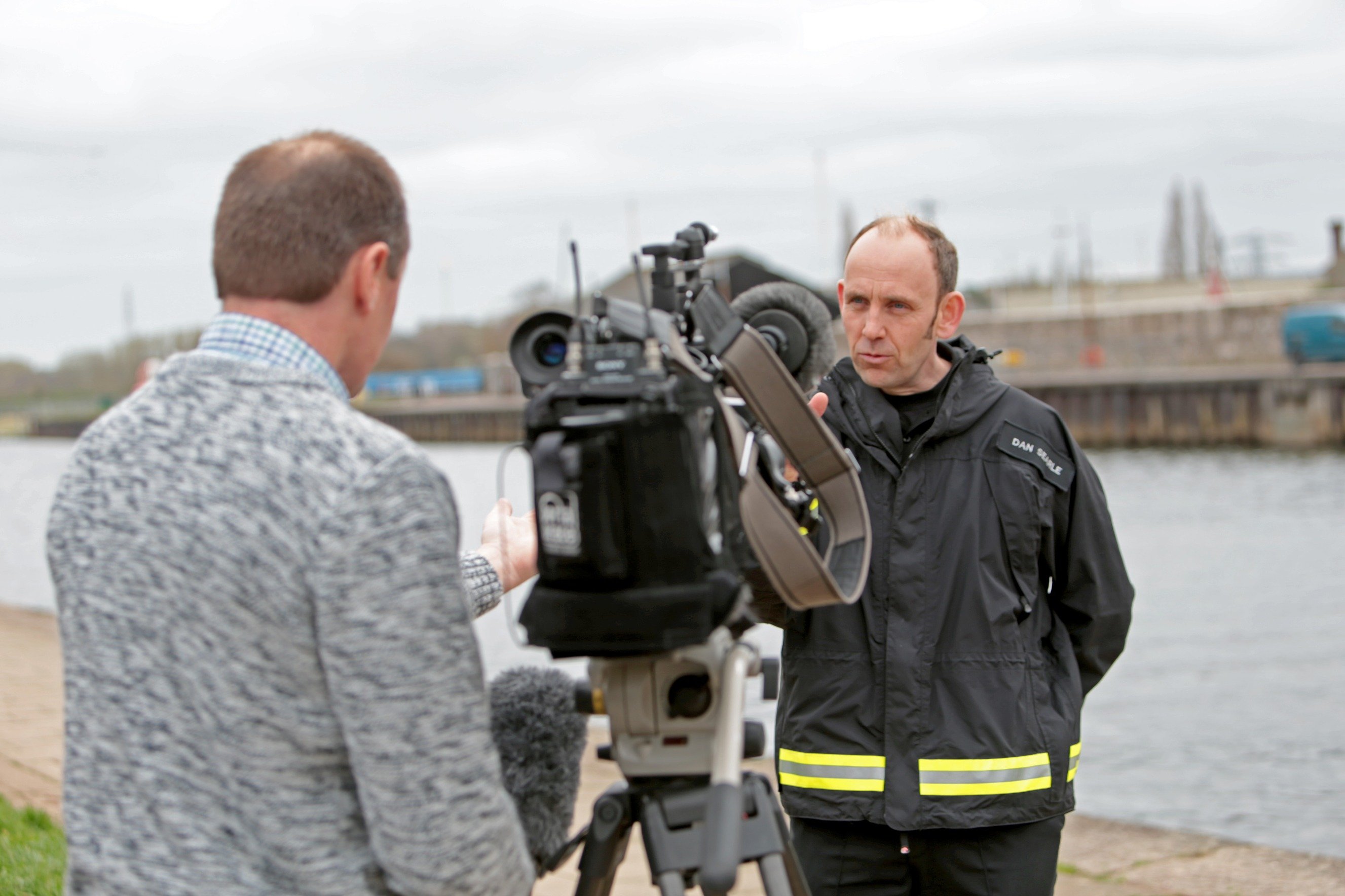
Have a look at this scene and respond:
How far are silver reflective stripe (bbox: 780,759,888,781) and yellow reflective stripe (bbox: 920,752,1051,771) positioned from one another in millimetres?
96

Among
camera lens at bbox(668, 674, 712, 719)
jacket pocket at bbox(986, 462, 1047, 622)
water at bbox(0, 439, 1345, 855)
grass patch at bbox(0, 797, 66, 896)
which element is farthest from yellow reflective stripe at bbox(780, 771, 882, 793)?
water at bbox(0, 439, 1345, 855)

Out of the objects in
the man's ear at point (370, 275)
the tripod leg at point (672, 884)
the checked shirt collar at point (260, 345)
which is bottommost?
the tripod leg at point (672, 884)

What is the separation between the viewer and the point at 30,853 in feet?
14.7

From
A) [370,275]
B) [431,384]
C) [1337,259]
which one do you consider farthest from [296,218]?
[431,384]

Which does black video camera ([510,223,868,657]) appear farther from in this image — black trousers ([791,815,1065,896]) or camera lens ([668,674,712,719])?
black trousers ([791,815,1065,896])

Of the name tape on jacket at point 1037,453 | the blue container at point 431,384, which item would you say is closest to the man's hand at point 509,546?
the name tape on jacket at point 1037,453

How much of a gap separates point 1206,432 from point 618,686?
42.7 metres

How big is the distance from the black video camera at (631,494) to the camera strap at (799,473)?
3.7 inches

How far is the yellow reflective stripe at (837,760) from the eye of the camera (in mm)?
2832

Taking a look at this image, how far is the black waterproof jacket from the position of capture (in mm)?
2803

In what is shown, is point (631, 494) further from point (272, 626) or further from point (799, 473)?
point (799, 473)

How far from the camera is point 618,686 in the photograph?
194cm

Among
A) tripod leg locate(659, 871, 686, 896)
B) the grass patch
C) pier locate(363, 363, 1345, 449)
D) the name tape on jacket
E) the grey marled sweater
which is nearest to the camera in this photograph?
the grey marled sweater

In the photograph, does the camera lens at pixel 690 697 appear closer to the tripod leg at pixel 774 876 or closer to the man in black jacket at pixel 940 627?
the tripod leg at pixel 774 876
